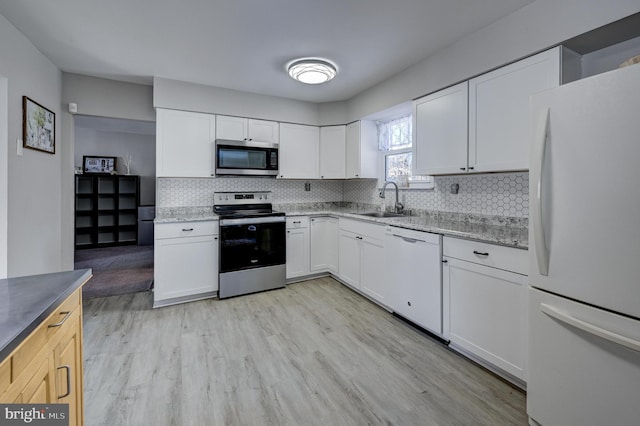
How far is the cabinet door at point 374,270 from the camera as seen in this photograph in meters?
3.03

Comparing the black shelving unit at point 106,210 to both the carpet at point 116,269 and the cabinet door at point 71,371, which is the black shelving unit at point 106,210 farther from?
the cabinet door at point 71,371

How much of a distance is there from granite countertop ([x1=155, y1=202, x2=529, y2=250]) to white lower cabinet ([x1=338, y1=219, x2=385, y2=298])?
0.41ft

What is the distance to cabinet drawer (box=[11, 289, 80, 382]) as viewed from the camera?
79 centimetres

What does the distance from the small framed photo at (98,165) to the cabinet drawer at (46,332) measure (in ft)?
20.7

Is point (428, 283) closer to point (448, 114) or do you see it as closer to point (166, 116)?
point (448, 114)

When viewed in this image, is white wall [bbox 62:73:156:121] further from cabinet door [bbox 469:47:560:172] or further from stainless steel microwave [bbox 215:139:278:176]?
cabinet door [bbox 469:47:560:172]

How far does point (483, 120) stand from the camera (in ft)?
7.61

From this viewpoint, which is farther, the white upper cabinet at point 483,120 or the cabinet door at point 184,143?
the cabinet door at point 184,143

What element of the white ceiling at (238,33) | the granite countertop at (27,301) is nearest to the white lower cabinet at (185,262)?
the white ceiling at (238,33)

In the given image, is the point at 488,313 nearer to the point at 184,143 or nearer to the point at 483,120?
the point at 483,120

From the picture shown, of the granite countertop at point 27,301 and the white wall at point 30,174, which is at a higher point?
the white wall at point 30,174

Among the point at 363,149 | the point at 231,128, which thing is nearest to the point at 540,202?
the point at 363,149

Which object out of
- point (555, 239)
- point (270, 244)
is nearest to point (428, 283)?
point (555, 239)

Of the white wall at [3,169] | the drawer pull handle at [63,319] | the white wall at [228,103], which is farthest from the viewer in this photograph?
the white wall at [228,103]
